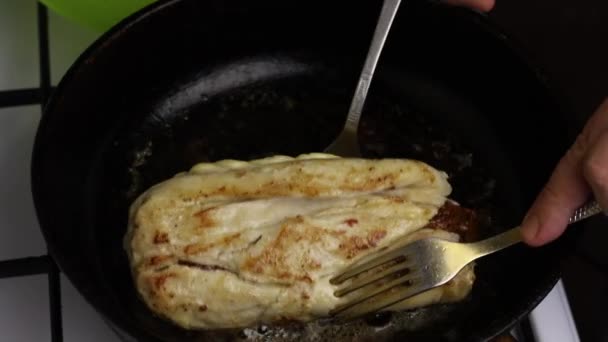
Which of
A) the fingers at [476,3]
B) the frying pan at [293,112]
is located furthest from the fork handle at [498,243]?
the fingers at [476,3]

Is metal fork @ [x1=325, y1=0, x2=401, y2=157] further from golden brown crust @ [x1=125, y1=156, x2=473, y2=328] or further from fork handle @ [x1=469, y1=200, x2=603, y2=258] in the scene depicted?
fork handle @ [x1=469, y1=200, x2=603, y2=258]

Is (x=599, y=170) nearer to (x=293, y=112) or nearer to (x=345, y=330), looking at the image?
(x=345, y=330)

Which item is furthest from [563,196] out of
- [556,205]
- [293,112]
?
[293,112]

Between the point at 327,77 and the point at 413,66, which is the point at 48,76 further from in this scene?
the point at 413,66

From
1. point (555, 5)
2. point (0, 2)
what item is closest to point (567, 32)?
point (555, 5)

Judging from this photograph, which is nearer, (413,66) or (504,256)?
(504,256)

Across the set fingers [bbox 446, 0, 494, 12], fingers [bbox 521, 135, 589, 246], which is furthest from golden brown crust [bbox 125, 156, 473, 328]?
fingers [bbox 446, 0, 494, 12]
